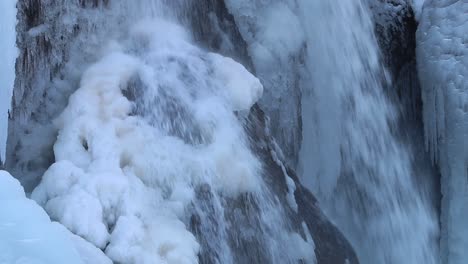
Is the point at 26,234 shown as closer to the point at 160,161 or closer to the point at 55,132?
the point at 160,161

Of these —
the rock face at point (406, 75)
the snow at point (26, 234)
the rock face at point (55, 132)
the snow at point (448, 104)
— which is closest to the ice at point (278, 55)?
the rock face at point (55, 132)

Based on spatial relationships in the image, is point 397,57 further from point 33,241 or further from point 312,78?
point 33,241

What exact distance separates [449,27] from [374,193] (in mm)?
1220

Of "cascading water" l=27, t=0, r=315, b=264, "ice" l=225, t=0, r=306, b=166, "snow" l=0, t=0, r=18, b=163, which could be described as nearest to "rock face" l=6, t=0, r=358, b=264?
"cascading water" l=27, t=0, r=315, b=264

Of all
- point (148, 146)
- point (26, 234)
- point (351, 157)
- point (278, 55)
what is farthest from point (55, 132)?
point (351, 157)

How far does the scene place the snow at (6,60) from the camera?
2.15m

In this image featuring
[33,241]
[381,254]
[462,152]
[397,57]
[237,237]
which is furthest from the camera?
[397,57]

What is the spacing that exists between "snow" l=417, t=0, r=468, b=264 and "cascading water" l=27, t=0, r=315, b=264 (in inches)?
58.1

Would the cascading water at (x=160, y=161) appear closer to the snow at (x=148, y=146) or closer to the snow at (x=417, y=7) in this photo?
the snow at (x=148, y=146)

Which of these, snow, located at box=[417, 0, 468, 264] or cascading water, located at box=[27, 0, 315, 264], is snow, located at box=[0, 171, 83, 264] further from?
snow, located at box=[417, 0, 468, 264]

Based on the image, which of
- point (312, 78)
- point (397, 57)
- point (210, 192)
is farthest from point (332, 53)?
point (210, 192)

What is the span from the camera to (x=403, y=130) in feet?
13.3

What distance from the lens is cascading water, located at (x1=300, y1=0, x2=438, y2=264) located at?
3.62 metres

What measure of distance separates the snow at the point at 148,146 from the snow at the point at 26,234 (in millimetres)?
345
